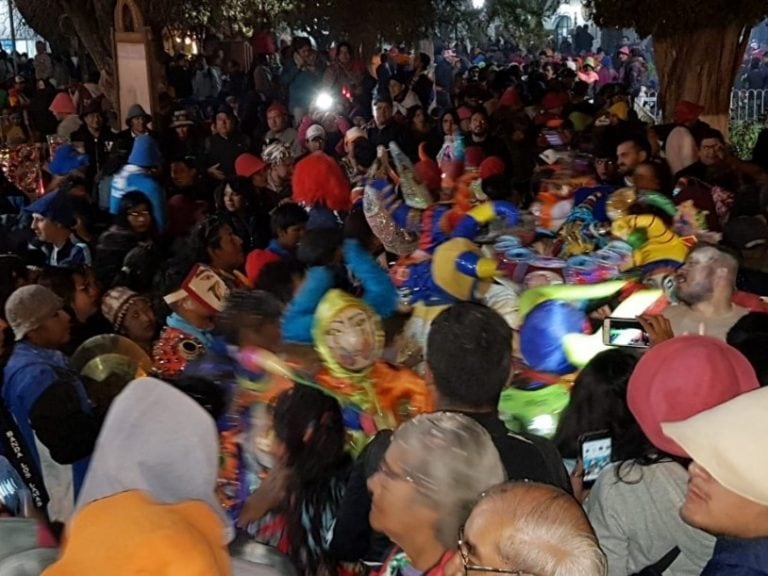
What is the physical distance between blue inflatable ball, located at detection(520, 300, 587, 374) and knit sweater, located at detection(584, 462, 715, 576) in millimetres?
1025

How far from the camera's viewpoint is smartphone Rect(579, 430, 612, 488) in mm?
2963

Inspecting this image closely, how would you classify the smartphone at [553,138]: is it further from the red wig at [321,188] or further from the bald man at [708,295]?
the bald man at [708,295]

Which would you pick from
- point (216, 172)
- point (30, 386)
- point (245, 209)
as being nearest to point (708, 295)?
point (30, 386)

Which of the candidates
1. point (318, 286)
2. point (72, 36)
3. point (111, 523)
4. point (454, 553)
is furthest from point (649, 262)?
point (72, 36)

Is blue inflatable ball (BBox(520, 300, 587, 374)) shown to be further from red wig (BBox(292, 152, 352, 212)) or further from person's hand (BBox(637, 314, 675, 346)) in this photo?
red wig (BBox(292, 152, 352, 212))

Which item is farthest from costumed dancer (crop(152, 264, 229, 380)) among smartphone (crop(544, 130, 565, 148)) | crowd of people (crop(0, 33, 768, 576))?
smartphone (crop(544, 130, 565, 148))

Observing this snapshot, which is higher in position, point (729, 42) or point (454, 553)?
point (729, 42)

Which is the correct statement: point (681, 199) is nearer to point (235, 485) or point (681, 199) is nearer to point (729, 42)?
point (235, 485)

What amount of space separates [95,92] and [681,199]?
30.4 ft

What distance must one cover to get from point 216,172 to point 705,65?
5.46 metres

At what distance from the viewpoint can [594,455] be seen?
9.75ft

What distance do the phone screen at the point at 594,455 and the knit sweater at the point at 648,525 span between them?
39cm

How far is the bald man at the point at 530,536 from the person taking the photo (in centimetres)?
180

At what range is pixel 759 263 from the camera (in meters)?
4.89
